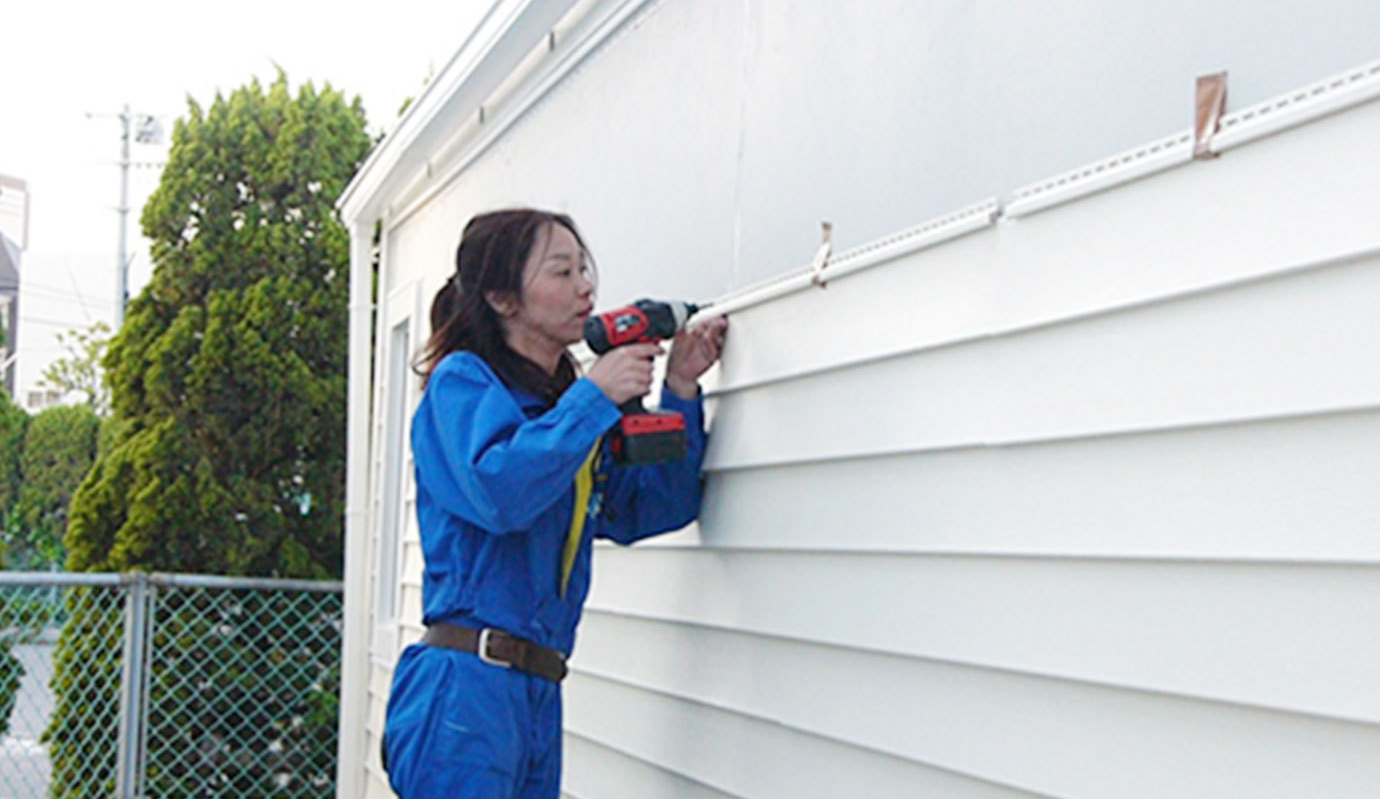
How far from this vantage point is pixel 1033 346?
2.00 m

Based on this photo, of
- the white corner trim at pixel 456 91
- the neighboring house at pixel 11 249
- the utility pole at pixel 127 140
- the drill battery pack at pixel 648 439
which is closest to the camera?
the drill battery pack at pixel 648 439

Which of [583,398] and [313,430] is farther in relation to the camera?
[313,430]

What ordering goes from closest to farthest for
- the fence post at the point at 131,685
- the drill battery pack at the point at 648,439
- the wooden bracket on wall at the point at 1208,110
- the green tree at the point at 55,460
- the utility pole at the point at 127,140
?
1. the wooden bracket on wall at the point at 1208,110
2. the drill battery pack at the point at 648,439
3. the fence post at the point at 131,685
4. the green tree at the point at 55,460
5. the utility pole at the point at 127,140

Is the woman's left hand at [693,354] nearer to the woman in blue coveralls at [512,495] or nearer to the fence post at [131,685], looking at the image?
the woman in blue coveralls at [512,495]

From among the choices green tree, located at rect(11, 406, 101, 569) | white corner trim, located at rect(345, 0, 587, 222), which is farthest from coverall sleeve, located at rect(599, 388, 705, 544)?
green tree, located at rect(11, 406, 101, 569)

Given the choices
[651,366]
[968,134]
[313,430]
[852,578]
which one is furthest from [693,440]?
[313,430]

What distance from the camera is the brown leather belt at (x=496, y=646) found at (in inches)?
115

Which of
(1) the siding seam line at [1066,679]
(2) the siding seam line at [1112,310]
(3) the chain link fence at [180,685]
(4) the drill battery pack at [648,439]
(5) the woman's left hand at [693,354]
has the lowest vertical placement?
(3) the chain link fence at [180,685]

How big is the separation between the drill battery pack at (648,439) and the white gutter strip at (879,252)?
27 centimetres

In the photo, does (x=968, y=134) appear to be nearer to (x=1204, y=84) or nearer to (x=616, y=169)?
(x=1204, y=84)

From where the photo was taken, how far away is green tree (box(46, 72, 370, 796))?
7.68 metres

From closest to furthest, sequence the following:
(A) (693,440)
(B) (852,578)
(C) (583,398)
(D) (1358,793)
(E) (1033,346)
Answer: (D) (1358,793), (E) (1033,346), (B) (852,578), (C) (583,398), (A) (693,440)

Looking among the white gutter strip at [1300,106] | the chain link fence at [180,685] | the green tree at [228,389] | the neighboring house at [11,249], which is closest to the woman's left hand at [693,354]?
the white gutter strip at [1300,106]

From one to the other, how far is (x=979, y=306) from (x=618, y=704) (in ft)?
6.05
